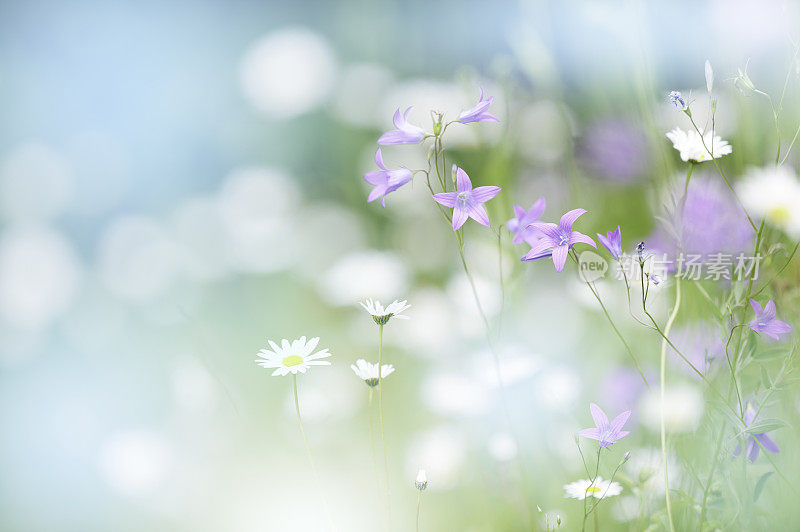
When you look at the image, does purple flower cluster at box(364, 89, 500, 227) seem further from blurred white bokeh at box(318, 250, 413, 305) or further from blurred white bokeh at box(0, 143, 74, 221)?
blurred white bokeh at box(0, 143, 74, 221)

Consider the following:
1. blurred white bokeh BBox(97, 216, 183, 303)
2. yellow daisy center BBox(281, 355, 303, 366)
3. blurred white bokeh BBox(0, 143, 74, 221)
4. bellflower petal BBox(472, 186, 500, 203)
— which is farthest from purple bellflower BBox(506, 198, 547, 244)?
blurred white bokeh BBox(0, 143, 74, 221)

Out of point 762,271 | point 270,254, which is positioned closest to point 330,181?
point 270,254

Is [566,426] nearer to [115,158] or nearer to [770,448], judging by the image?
[770,448]

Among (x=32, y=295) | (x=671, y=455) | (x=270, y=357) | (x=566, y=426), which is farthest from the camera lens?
(x=32, y=295)

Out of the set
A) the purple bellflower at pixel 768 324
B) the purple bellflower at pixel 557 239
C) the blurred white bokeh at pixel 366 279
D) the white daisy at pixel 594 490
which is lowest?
the blurred white bokeh at pixel 366 279

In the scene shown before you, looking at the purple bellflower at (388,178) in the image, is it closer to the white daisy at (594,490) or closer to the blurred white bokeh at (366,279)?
the white daisy at (594,490)

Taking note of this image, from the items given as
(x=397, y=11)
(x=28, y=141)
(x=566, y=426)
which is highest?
(x=397, y=11)

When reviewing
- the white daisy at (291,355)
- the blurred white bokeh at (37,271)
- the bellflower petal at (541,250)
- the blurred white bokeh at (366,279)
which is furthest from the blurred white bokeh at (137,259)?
the bellflower petal at (541,250)
